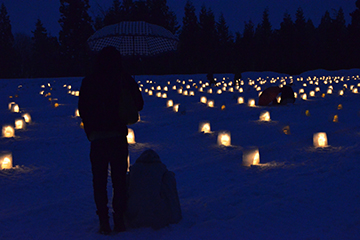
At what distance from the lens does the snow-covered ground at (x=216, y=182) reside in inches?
162

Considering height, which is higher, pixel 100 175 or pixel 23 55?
pixel 23 55

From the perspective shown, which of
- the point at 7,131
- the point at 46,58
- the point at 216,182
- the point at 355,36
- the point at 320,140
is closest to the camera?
the point at 216,182

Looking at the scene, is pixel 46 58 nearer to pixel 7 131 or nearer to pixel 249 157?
pixel 7 131

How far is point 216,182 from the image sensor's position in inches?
234

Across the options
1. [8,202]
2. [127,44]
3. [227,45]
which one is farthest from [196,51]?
[8,202]

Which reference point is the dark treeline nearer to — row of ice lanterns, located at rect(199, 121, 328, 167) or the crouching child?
row of ice lanterns, located at rect(199, 121, 328, 167)

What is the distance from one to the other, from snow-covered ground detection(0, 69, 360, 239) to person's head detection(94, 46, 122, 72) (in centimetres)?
185

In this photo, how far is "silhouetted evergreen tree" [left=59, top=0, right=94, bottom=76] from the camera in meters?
52.8

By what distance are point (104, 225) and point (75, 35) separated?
177 ft

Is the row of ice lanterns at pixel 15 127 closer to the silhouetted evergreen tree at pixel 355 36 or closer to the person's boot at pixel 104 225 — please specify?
the person's boot at pixel 104 225

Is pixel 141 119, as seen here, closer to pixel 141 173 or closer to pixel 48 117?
pixel 48 117

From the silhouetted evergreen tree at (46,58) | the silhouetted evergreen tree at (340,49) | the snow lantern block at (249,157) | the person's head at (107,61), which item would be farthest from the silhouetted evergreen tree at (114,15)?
the person's head at (107,61)

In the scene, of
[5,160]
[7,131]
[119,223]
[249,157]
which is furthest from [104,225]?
[7,131]

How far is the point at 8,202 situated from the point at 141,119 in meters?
7.77
